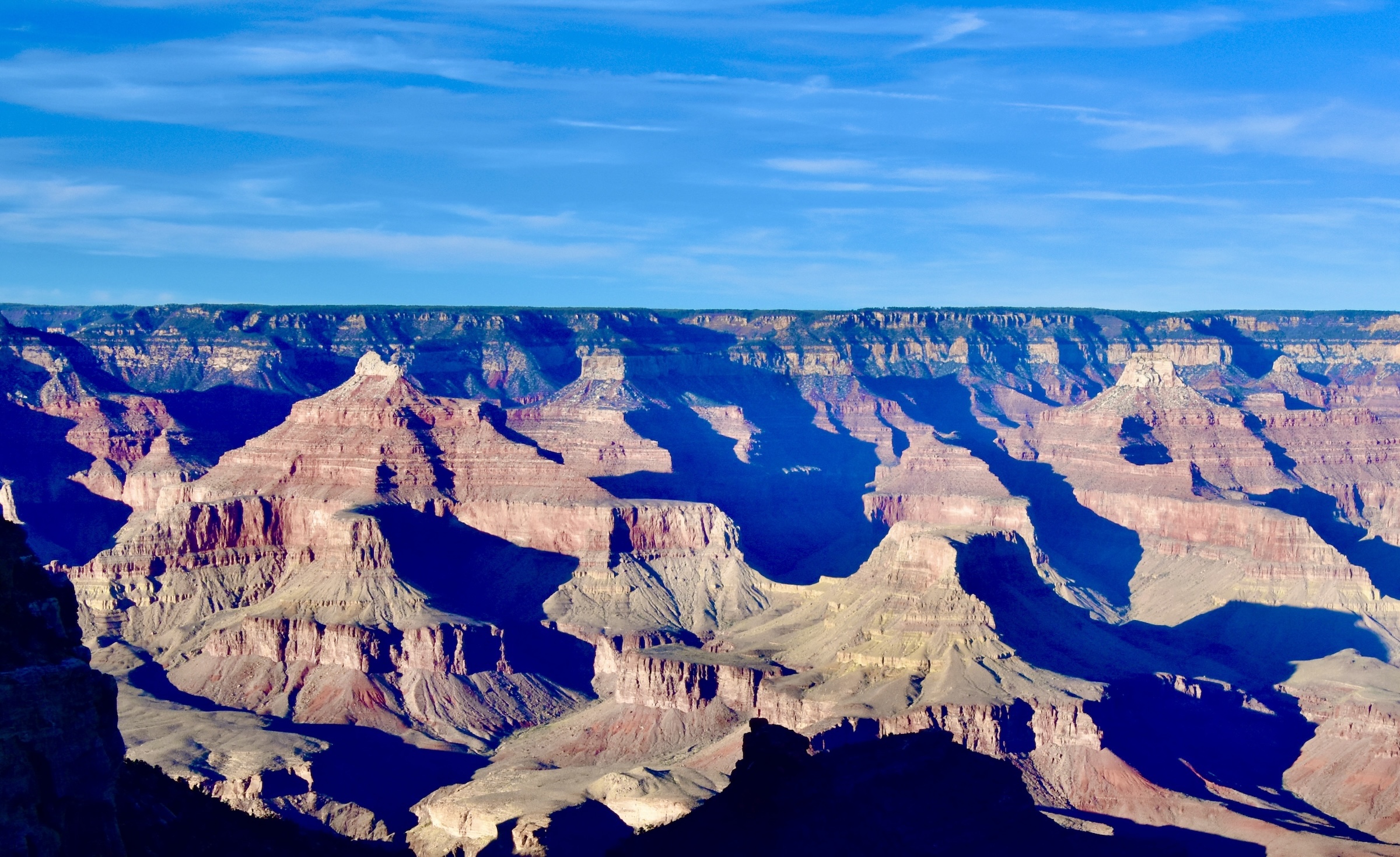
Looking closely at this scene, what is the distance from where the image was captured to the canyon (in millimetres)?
76750

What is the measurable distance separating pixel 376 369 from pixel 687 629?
44640 mm

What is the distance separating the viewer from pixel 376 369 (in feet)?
488

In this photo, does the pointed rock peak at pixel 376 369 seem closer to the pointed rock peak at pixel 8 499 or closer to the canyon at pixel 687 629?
the canyon at pixel 687 629

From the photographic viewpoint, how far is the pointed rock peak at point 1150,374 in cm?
18538

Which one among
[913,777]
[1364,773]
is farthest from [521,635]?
[913,777]

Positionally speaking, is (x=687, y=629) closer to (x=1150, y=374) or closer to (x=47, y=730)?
(x=47, y=730)

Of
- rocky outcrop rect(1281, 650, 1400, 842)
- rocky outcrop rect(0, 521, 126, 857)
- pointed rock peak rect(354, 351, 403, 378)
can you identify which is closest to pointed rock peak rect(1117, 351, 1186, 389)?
rocky outcrop rect(1281, 650, 1400, 842)

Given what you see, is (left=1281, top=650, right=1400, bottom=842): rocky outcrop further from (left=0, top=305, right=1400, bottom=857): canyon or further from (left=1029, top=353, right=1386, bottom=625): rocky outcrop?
(left=1029, top=353, right=1386, bottom=625): rocky outcrop

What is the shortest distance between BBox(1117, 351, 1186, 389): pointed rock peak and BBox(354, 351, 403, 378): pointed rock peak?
3166 inches

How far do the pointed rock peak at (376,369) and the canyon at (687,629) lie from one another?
0.47 metres

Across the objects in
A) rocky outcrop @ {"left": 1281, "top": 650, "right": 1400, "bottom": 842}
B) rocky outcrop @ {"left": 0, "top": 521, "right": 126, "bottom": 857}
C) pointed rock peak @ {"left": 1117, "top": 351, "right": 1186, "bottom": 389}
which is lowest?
rocky outcrop @ {"left": 1281, "top": 650, "right": 1400, "bottom": 842}

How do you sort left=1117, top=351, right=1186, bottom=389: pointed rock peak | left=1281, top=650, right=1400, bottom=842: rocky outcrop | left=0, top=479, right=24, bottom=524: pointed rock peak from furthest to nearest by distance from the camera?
left=1117, top=351, right=1186, bottom=389: pointed rock peak → left=0, top=479, right=24, bottom=524: pointed rock peak → left=1281, top=650, right=1400, bottom=842: rocky outcrop

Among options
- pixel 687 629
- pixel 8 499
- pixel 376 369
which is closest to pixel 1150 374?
pixel 376 369

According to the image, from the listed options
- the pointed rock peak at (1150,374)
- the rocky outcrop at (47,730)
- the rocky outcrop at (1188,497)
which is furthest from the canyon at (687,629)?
the pointed rock peak at (1150,374)
